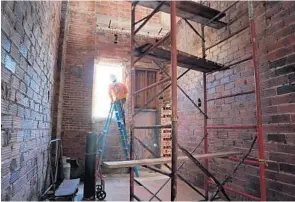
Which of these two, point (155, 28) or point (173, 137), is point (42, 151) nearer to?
point (173, 137)

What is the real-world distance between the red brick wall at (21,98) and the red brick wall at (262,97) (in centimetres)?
297

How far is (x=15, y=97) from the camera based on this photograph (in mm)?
2121

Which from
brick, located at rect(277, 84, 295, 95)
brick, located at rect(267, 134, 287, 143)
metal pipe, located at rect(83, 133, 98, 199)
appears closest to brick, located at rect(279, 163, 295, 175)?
brick, located at rect(267, 134, 287, 143)

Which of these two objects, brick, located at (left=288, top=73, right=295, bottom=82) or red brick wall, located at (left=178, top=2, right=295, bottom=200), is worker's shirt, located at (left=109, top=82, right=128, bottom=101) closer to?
red brick wall, located at (left=178, top=2, right=295, bottom=200)

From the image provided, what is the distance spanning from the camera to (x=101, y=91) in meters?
6.80

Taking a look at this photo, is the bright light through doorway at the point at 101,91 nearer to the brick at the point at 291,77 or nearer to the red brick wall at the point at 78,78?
the red brick wall at the point at 78,78

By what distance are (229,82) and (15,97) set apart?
3123 millimetres

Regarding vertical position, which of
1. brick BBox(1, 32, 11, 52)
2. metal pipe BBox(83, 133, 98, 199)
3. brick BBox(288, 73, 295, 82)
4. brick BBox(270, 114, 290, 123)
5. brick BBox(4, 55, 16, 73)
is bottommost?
metal pipe BBox(83, 133, 98, 199)

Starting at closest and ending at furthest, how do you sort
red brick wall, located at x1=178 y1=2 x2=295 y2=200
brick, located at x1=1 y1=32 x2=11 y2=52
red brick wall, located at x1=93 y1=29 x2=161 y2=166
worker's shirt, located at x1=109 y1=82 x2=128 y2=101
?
1. brick, located at x1=1 y1=32 x2=11 y2=52
2. red brick wall, located at x1=178 y1=2 x2=295 y2=200
3. worker's shirt, located at x1=109 y1=82 x2=128 y2=101
4. red brick wall, located at x1=93 y1=29 x2=161 y2=166

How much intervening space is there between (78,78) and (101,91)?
1048 millimetres

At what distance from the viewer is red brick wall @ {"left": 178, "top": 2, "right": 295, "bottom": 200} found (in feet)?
8.67

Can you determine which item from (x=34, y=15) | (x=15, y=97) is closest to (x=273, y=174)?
(x=15, y=97)

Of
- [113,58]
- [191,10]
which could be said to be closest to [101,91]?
[113,58]

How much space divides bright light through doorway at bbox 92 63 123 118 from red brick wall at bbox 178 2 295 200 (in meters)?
3.23
